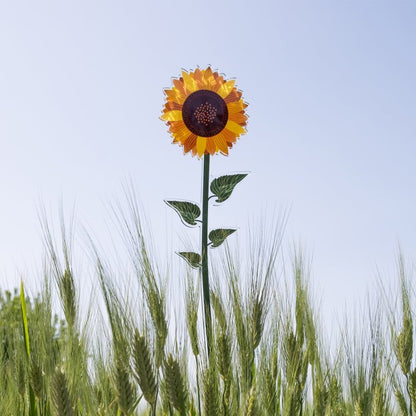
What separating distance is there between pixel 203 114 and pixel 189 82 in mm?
176

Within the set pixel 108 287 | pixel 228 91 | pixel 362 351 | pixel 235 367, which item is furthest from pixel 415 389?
pixel 228 91

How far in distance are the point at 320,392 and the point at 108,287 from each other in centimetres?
83

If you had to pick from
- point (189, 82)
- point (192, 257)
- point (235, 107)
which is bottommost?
point (192, 257)

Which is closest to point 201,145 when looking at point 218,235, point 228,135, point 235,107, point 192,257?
point 228,135

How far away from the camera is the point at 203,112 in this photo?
3209 millimetres

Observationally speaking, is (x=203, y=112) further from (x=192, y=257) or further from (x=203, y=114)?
(x=192, y=257)

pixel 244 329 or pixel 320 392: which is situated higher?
pixel 244 329

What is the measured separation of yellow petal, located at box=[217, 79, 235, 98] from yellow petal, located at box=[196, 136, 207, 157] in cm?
24

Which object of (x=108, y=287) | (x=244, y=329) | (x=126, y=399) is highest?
(x=108, y=287)

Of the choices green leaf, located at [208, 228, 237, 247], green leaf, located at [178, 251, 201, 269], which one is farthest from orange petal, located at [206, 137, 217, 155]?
green leaf, located at [178, 251, 201, 269]

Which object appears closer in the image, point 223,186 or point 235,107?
point 223,186

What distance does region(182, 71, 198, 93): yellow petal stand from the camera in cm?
320

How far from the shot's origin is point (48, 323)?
1.88m

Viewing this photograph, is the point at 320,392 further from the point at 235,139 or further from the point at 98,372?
the point at 235,139
